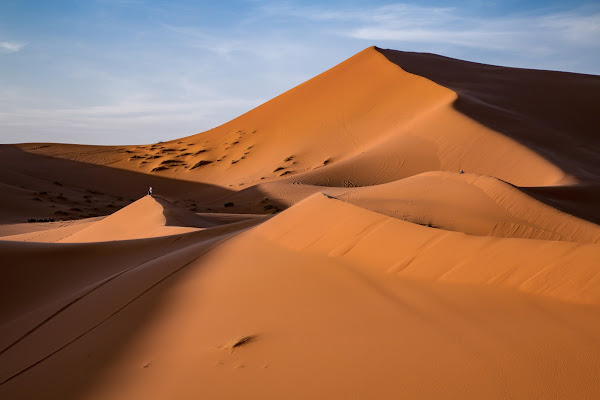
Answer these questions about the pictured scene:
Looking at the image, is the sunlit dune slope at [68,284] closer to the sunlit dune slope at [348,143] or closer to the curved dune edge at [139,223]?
the curved dune edge at [139,223]

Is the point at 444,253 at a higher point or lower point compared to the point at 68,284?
higher

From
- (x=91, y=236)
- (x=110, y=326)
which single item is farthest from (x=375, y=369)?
(x=91, y=236)

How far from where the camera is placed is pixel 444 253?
453 cm

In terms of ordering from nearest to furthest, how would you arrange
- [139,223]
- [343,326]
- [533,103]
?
1. [343,326]
2. [139,223]
3. [533,103]

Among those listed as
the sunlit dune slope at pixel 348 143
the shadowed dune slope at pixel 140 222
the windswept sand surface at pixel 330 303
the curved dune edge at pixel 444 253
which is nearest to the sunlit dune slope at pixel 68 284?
the windswept sand surface at pixel 330 303

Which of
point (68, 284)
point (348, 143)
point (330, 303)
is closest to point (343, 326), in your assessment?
point (330, 303)

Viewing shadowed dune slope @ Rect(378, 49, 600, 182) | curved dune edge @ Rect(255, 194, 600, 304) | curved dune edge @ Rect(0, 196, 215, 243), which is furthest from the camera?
shadowed dune slope @ Rect(378, 49, 600, 182)

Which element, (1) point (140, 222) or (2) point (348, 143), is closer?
(1) point (140, 222)

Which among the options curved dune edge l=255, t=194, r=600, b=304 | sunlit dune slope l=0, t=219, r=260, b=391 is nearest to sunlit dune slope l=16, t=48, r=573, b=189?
curved dune edge l=255, t=194, r=600, b=304

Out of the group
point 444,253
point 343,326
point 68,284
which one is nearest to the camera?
point 343,326

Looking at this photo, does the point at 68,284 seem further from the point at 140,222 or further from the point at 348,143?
the point at 348,143

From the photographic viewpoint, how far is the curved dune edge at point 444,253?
3.80 meters

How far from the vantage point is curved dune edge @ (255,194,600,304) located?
150 inches

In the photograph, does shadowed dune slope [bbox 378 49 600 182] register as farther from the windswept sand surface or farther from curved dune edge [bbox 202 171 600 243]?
the windswept sand surface
